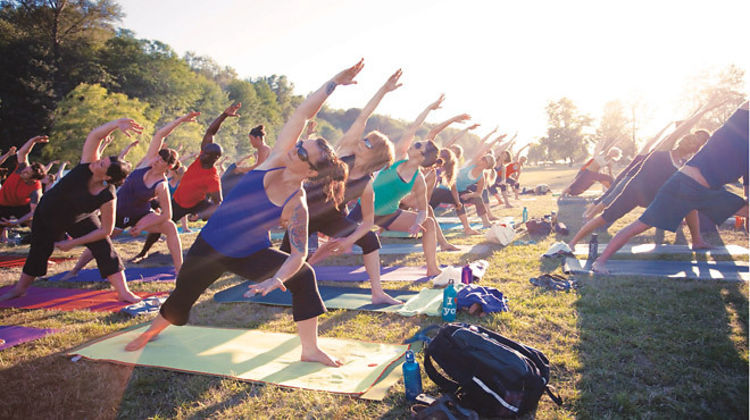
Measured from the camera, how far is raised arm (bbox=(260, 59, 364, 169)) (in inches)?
130

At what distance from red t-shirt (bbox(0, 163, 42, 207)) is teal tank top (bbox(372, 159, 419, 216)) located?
343 inches

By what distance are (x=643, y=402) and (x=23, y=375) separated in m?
4.68

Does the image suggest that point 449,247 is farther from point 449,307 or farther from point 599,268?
point 449,307

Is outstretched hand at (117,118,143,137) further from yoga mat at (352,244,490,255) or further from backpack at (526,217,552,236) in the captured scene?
backpack at (526,217,552,236)

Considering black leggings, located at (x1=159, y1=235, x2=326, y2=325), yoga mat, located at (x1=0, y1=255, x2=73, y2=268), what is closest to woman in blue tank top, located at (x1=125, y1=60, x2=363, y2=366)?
black leggings, located at (x1=159, y1=235, x2=326, y2=325)

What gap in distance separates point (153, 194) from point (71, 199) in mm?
1312

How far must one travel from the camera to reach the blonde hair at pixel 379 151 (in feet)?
15.1

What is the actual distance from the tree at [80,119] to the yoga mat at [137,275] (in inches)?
1105

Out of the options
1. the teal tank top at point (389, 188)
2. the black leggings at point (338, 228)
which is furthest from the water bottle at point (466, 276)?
the teal tank top at point (389, 188)

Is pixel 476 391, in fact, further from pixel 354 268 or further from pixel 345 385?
pixel 354 268

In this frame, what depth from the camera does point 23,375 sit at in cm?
333

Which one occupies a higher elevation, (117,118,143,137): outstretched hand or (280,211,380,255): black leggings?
(117,118,143,137): outstretched hand

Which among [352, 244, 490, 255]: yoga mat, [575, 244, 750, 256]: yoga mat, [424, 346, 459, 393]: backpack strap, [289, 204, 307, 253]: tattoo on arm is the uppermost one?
[289, 204, 307, 253]: tattoo on arm

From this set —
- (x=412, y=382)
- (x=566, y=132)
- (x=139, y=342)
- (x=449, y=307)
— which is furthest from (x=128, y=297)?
(x=566, y=132)
